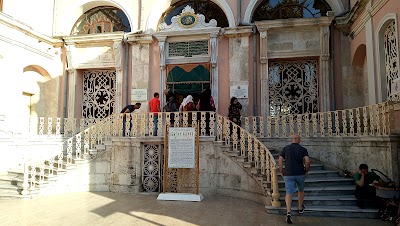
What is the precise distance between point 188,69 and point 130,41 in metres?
2.59

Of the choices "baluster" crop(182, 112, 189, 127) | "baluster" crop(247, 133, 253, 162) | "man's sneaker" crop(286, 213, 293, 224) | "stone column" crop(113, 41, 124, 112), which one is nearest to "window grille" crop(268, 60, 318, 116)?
"baluster" crop(247, 133, 253, 162)

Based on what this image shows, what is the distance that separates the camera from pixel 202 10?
11.7 meters

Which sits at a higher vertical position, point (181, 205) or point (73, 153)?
point (73, 153)

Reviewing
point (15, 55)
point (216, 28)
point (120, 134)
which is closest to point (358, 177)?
point (120, 134)

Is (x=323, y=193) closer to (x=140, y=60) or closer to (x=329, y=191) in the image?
(x=329, y=191)

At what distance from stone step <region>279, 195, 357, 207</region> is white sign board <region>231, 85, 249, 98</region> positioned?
4.92m

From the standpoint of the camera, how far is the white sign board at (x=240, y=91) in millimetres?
10539

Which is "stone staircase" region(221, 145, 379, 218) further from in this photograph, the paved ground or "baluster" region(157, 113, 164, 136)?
"baluster" region(157, 113, 164, 136)

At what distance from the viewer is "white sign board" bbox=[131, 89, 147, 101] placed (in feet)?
36.7

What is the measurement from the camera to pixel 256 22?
34.3 ft

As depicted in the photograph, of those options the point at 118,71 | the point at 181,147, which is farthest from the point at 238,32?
the point at 181,147

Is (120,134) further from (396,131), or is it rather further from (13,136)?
(396,131)

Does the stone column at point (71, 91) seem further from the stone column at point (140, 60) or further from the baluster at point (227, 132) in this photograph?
the baluster at point (227, 132)

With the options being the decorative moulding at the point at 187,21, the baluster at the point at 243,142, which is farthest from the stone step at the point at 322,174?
the decorative moulding at the point at 187,21
